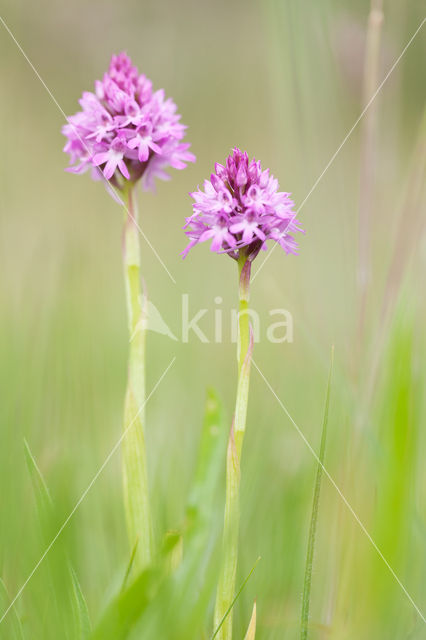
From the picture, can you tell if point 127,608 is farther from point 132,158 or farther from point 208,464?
point 132,158

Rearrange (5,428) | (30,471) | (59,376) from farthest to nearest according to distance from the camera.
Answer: (59,376)
(5,428)
(30,471)

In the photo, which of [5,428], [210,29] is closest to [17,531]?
[5,428]

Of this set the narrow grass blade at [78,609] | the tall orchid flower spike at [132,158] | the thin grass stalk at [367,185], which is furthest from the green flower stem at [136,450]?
the thin grass stalk at [367,185]

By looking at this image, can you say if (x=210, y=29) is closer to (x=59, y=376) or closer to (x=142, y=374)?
(x=59, y=376)

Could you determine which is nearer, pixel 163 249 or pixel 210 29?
pixel 163 249

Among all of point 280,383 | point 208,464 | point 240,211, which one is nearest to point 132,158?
point 240,211

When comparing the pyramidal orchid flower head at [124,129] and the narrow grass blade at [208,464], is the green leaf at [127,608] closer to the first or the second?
the narrow grass blade at [208,464]

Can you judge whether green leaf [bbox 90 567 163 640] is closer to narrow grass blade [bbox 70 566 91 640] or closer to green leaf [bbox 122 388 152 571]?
narrow grass blade [bbox 70 566 91 640]
